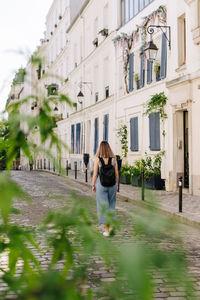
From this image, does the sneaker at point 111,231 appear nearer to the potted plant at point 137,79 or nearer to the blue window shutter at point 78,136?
the potted plant at point 137,79

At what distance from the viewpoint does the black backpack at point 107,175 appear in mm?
7575

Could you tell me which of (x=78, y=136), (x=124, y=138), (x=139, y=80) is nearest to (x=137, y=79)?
(x=139, y=80)

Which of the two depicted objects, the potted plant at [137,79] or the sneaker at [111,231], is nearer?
the sneaker at [111,231]

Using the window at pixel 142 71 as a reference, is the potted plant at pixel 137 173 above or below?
below

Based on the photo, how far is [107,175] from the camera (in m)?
7.59

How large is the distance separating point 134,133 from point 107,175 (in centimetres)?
1185

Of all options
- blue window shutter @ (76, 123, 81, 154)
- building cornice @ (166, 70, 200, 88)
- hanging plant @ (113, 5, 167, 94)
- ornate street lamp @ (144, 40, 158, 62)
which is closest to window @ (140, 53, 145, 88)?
hanging plant @ (113, 5, 167, 94)

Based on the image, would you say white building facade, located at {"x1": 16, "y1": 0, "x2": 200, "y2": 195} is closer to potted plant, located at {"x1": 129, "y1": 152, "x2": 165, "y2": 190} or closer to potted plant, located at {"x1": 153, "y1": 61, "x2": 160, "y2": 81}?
potted plant, located at {"x1": 153, "y1": 61, "x2": 160, "y2": 81}

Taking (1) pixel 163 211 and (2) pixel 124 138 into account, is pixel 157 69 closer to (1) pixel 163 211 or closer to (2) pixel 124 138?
(2) pixel 124 138

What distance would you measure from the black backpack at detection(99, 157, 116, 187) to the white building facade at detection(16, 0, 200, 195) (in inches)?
81.4

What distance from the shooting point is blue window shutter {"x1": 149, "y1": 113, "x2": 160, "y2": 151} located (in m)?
16.3

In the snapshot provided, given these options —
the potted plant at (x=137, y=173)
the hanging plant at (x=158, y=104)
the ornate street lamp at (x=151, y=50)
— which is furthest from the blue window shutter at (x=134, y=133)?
the ornate street lamp at (x=151, y=50)

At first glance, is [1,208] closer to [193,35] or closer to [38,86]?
[38,86]

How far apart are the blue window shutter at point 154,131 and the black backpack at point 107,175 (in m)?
8.94
